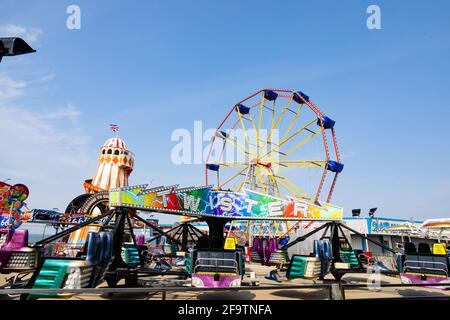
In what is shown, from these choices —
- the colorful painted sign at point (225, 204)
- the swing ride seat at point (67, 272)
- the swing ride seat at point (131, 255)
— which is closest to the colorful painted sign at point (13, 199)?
the colorful painted sign at point (225, 204)

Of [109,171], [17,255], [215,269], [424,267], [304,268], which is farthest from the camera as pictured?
[109,171]

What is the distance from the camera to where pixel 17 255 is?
304 inches

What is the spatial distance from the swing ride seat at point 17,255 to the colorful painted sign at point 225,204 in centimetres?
449

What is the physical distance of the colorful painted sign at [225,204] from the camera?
13094mm

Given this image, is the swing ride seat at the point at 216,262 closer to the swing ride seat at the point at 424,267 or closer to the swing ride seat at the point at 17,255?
the swing ride seat at the point at 17,255

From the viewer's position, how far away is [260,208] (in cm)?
1470

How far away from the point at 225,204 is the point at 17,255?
914 centimetres

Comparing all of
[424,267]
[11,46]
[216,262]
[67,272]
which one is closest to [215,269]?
[216,262]

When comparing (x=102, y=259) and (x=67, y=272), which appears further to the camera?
(x=102, y=259)

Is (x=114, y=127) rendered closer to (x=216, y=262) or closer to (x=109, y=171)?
(x=109, y=171)

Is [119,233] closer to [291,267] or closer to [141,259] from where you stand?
[141,259]

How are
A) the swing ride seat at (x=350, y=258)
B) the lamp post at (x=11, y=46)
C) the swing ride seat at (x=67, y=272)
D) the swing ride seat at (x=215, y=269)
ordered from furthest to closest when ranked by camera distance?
the swing ride seat at (x=350, y=258) → the swing ride seat at (x=215, y=269) → the swing ride seat at (x=67, y=272) → the lamp post at (x=11, y=46)

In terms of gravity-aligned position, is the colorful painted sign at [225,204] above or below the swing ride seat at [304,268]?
above
